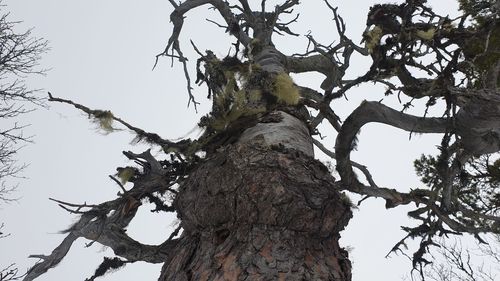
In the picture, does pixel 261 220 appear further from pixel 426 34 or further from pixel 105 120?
pixel 426 34

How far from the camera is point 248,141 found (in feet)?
7.92

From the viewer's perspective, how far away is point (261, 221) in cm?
193

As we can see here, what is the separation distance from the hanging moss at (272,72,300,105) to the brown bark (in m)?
0.85

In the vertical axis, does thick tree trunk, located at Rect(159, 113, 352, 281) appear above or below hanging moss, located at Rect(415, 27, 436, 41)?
below

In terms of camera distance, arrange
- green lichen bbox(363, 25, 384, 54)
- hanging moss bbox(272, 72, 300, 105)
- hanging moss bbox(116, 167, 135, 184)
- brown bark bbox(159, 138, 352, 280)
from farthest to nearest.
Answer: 1. hanging moss bbox(272, 72, 300, 105)
2. hanging moss bbox(116, 167, 135, 184)
3. green lichen bbox(363, 25, 384, 54)
4. brown bark bbox(159, 138, 352, 280)

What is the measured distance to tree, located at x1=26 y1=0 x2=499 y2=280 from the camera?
1.92 m

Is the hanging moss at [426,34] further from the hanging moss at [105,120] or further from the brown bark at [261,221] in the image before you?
the hanging moss at [105,120]

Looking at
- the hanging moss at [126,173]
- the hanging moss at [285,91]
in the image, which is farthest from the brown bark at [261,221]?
the hanging moss at [285,91]

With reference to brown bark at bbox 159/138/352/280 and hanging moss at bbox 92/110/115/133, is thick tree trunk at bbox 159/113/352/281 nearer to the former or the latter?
brown bark at bbox 159/138/352/280

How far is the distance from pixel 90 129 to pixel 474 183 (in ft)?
18.5

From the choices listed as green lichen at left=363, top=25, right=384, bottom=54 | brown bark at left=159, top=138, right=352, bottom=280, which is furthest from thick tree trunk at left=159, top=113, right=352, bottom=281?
green lichen at left=363, top=25, right=384, bottom=54

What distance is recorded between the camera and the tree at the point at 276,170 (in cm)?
192

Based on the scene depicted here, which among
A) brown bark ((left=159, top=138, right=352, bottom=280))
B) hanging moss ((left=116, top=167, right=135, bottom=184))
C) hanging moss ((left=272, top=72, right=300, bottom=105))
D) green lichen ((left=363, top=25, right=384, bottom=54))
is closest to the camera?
brown bark ((left=159, top=138, right=352, bottom=280))

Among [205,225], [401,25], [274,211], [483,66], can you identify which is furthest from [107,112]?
[483,66]
